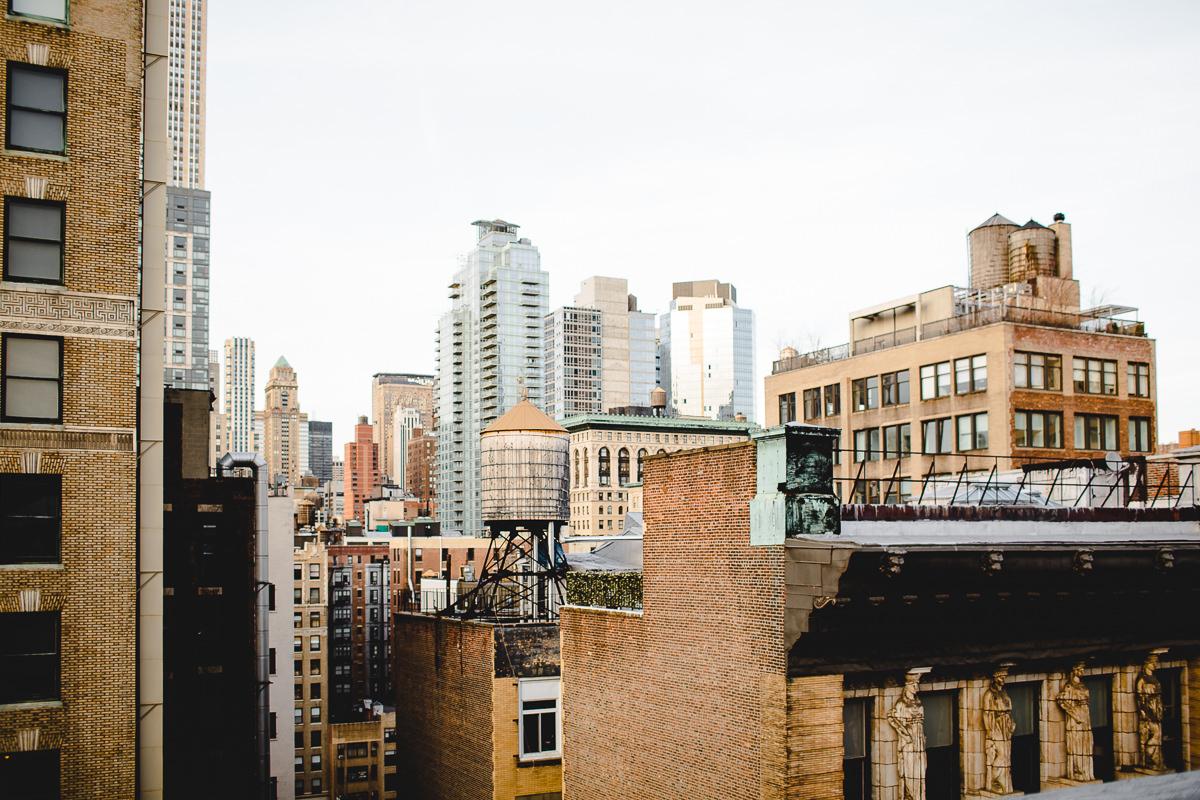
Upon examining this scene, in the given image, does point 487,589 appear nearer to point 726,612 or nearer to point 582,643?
point 582,643

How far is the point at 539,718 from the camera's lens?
3042 cm

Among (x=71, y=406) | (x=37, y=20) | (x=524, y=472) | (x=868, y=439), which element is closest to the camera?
(x=71, y=406)

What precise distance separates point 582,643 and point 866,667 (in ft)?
27.3

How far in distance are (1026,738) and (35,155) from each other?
23.7m

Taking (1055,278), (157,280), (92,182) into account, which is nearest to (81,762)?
(157,280)

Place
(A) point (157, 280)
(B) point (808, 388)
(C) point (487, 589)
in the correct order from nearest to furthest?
(A) point (157, 280) < (C) point (487, 589) < (B) point (808, 388)

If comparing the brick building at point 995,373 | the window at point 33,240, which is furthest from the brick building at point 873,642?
the brick building at point 995,373

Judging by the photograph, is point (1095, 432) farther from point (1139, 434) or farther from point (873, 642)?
point (873, 642)

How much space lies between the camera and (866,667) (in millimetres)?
18078

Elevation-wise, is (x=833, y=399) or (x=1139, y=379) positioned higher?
(x=1139, y=379)

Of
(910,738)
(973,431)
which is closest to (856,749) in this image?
(910,738)

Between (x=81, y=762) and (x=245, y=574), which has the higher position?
(x=245, y=574)

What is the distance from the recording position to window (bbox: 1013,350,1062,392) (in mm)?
52125

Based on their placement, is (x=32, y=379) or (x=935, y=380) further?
(x=935, y=380)
